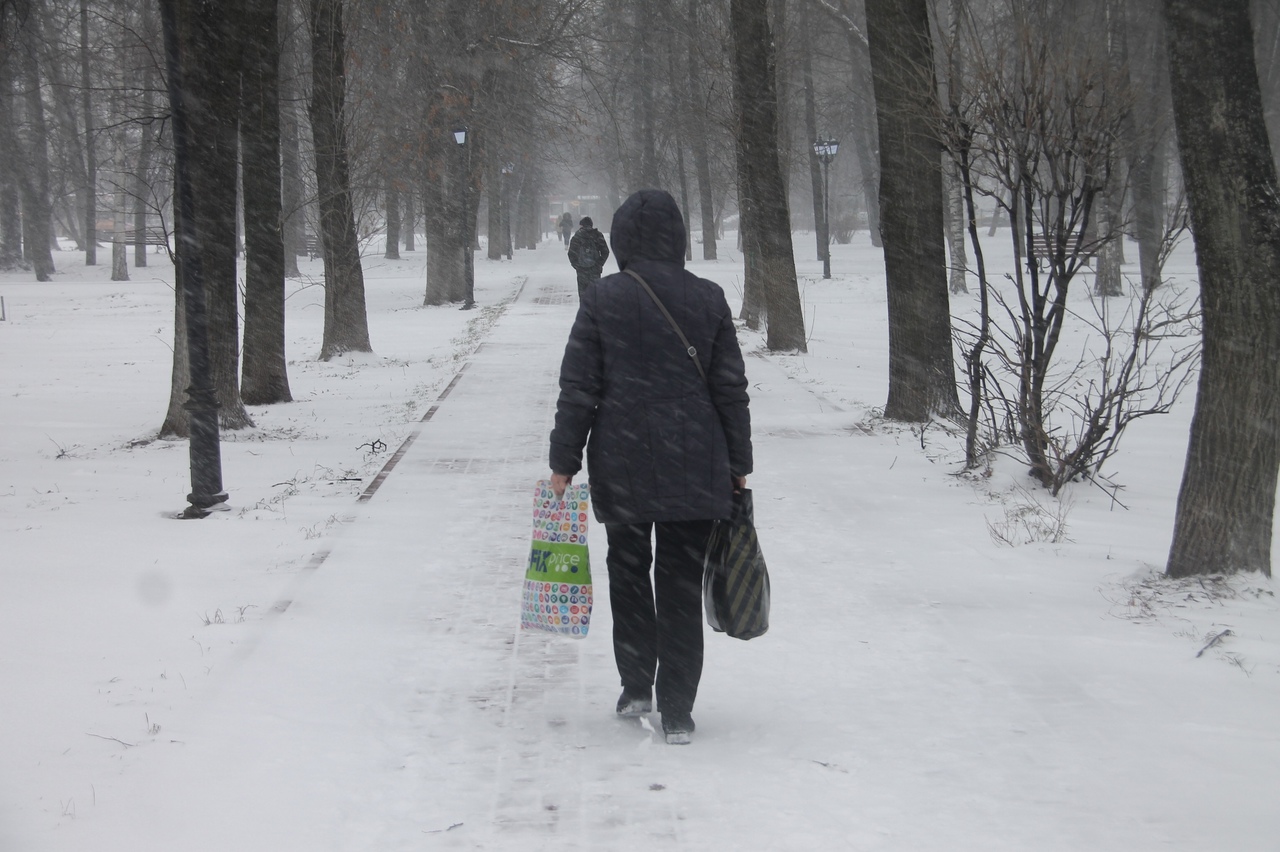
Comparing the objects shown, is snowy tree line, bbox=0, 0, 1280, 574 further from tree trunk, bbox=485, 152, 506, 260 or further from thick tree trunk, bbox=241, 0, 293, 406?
tree trunk, bbox=485, 152, 506, 260

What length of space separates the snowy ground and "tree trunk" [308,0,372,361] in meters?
8.88

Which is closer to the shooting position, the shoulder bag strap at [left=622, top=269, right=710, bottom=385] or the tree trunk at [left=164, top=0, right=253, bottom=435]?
the shoulder bag strap at [left=622, top=269, right=710, bottom=385]

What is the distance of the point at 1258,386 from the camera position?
5.79m

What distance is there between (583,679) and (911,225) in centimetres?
711

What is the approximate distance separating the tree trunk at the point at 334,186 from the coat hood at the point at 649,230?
13.1 meters

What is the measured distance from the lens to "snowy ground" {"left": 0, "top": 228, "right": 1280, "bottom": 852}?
3900mm

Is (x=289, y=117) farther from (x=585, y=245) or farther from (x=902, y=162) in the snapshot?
(x=902, y=162)

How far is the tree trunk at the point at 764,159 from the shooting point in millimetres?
16766

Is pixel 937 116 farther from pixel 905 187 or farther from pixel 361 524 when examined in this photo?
pixel 361 524

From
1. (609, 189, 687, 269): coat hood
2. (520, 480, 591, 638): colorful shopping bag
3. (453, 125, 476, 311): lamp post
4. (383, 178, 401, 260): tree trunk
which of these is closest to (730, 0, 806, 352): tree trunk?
(383, 178, 401, 260): tree trunk

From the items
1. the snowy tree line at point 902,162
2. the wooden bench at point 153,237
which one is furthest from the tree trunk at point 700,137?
the wooden bench at point 153,237

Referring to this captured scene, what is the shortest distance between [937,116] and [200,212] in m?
6.60

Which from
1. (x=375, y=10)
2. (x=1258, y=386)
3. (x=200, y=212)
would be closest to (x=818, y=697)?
(x=1258, y=386)

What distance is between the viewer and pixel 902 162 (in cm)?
1120
